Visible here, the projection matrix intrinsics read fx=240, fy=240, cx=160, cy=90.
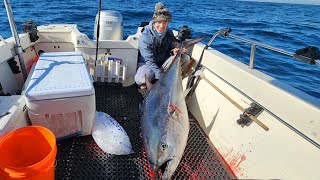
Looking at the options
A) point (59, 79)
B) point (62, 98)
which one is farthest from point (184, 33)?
point (62, 98)

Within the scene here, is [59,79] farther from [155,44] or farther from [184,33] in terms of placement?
[184,33]

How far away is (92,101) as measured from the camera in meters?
2.60

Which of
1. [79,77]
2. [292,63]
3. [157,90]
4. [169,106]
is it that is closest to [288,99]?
[169,106]

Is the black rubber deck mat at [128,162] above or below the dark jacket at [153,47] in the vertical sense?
below

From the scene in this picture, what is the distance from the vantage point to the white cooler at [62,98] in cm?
237

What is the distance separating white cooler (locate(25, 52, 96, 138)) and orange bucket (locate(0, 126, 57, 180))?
305 millimetres

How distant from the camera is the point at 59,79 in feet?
8.50

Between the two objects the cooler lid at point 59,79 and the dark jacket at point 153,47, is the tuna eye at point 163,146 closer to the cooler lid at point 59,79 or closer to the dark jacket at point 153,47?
the cooler lid at point 59,79

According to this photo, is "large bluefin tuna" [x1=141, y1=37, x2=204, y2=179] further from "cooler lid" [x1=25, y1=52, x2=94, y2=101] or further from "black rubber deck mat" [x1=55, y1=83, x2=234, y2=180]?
"cooler lid" [x1=25, y1=52, x2=94, y2=101]

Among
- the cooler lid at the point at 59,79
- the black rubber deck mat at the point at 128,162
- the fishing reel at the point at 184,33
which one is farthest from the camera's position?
the fishing reel at the point at 184,33

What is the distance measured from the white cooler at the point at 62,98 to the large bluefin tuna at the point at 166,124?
2.31 feet

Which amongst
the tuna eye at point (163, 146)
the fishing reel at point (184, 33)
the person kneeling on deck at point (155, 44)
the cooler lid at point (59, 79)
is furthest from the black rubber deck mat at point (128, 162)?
the fishing reel at point (184, 33)

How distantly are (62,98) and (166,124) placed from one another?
1.10 metres

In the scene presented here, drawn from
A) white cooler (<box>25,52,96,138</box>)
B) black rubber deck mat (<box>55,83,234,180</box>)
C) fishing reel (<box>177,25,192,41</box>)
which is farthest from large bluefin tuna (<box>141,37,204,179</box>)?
fishing reel (<box>177,25,192,41</box>)
